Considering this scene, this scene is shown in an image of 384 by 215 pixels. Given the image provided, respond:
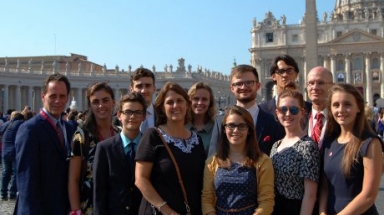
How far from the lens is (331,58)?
70.8 meters

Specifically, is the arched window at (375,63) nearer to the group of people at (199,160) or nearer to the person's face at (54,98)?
the group of people at (199,160)

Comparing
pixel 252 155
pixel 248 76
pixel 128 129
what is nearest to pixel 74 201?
pixel 128 129

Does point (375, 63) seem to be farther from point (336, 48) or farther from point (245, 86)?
point (245, 86)

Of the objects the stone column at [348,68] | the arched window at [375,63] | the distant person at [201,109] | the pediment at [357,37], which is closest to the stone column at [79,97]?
the pediment at [357,37]

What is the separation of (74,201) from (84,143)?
47 centimetres

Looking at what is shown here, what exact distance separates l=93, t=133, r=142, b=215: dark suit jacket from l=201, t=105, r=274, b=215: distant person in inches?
23.5

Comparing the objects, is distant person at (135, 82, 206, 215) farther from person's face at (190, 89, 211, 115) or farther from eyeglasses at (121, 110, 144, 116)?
person's face at (190, 89, 211, 115)

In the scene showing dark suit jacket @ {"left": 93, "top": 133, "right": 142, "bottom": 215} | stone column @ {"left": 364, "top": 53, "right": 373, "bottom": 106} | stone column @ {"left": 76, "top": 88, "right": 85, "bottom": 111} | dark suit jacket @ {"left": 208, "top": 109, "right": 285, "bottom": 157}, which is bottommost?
dark suit jacket @ {"left": 93, "top": 133, "right": 142, "bottom": 215}

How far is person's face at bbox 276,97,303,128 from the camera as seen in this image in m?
3.96

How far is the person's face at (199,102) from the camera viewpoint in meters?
5.64

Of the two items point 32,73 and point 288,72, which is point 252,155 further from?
point 32,73

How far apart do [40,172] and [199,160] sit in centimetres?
134

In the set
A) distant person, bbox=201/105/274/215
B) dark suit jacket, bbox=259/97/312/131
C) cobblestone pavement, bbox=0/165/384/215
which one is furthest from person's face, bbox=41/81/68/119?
cobblestone pavement, bbox=0/165/384/215

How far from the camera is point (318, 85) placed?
183 inches
